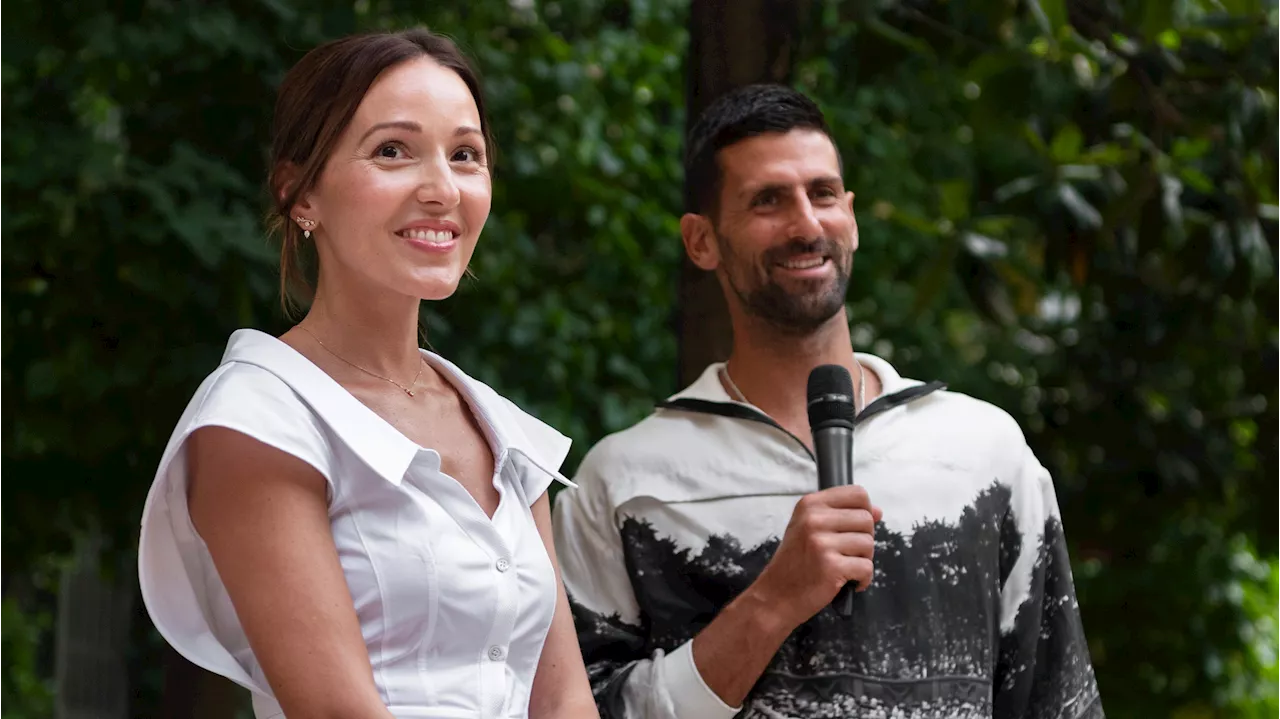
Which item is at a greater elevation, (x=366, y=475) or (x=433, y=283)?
(x=433, y=283)

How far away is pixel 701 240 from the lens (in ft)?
10.5

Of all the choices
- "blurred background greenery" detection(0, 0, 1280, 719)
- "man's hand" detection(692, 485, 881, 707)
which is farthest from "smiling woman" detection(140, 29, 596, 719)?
"blurred background greenery" detection(0, 0, 1280, 719)

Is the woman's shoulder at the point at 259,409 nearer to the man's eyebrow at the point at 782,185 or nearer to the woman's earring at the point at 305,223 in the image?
the woman's earring at the point at 305,223

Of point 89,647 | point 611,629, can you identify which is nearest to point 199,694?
point 611,629

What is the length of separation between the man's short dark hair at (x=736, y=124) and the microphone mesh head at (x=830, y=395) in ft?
1.55

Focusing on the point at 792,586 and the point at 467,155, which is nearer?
the point at 467,155

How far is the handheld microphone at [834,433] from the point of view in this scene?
106 inches

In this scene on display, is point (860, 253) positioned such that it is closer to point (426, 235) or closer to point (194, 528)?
point (426, 235)

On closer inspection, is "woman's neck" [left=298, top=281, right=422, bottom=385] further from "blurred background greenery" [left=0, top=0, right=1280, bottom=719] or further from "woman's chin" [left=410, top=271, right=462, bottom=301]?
"blurred background greenery" [left=0, top=0, right=1280, bottom=719]

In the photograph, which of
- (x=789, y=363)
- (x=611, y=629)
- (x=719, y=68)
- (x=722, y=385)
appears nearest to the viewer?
(x=611, y=629)

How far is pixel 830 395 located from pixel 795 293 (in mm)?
294

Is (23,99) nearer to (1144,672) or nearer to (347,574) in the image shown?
(347,574)

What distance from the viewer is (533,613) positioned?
2.26 metres

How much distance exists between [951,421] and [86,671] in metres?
7.97
